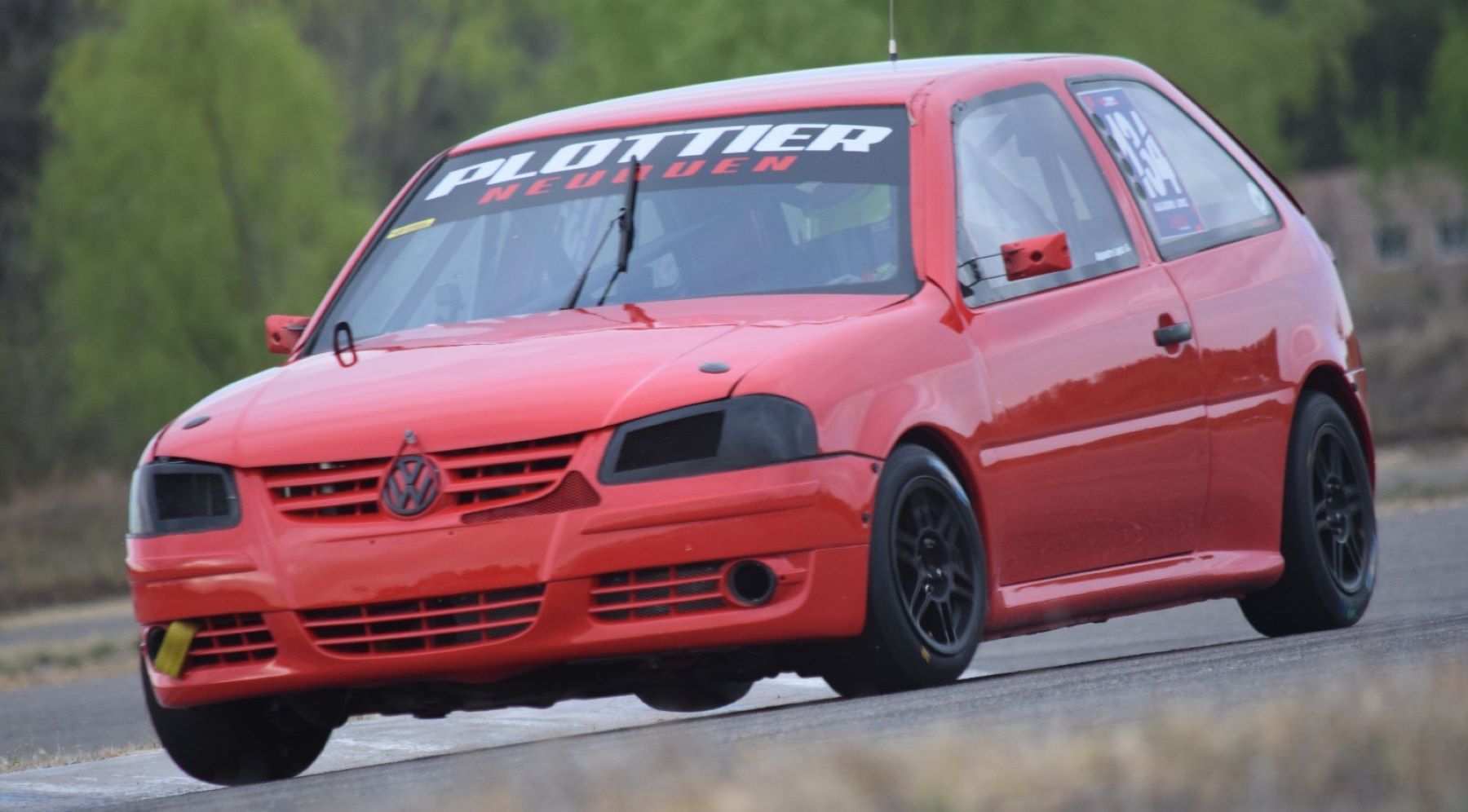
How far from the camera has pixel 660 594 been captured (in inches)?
242

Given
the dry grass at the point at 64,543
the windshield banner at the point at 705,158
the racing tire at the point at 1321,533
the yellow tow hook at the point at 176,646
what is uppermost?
the windshield banner at the point at 705,158

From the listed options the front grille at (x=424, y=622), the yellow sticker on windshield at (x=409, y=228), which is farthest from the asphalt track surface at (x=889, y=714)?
the yellow sticker on windshield at (x=409, y=228)

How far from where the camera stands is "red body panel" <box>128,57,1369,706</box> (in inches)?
242

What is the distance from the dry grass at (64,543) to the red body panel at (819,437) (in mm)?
20345

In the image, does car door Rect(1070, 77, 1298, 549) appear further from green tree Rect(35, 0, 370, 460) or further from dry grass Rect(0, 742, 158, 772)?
green tree Rect(35, 0, 370, 460)

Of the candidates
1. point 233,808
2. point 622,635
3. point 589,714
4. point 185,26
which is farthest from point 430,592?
point 185,26

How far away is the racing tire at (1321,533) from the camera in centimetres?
828

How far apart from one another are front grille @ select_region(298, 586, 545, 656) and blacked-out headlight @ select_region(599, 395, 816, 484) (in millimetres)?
359

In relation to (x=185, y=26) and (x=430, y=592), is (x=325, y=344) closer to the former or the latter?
(x=430, y=592)

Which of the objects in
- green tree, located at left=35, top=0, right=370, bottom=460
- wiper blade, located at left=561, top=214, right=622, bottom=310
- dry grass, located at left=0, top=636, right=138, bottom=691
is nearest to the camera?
wiper blade, located at left=561, top=214, right=622, bottom=310

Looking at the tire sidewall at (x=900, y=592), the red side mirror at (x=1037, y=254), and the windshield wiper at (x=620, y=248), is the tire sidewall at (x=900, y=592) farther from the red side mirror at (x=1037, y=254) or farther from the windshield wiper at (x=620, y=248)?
the windshield wiper at (x=620, y=248)

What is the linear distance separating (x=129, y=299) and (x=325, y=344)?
39069 mm

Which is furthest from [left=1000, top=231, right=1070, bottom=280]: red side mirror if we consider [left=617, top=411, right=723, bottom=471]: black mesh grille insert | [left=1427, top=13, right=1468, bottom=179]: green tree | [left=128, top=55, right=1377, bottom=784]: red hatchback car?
[left=1427, top=13, right=1468, bottom=179]: green tree

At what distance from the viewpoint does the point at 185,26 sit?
44.9m
